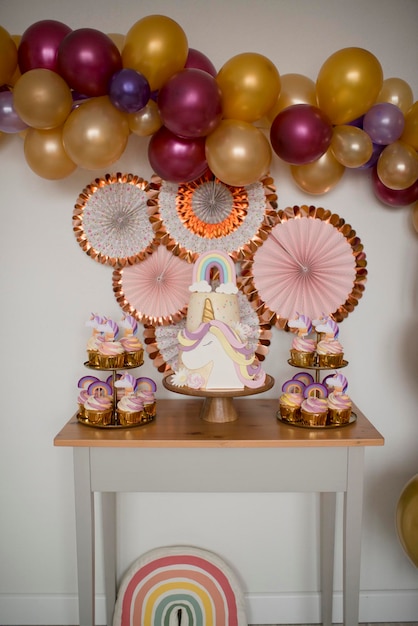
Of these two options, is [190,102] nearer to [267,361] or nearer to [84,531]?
[267,361]

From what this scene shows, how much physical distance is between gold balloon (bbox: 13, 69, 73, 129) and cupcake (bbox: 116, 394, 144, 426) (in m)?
0.82

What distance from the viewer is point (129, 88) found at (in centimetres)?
141

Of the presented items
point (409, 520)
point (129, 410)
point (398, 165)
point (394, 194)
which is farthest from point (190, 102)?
point (409, 520)

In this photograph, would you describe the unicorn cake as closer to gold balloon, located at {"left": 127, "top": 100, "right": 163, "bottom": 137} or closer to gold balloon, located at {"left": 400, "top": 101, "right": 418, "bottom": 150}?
gold balloon, located at {"left": 127, "top": 100, "right": 163, "bottom": 137}

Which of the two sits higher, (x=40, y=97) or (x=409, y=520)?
(x=40, y=97)

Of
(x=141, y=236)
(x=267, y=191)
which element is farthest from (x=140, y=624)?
(x=267, y=191)

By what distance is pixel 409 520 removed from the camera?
162 cm

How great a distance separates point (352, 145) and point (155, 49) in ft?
2.01

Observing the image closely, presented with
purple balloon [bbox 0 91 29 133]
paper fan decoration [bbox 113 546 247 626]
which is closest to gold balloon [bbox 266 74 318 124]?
purple balloon [bbox 0 91 29 133]

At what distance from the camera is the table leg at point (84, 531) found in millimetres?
1524

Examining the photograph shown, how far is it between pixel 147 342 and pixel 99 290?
0.26 metres

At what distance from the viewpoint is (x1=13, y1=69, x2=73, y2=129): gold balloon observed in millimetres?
1422

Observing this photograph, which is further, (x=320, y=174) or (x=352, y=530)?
(x=320, y=174)

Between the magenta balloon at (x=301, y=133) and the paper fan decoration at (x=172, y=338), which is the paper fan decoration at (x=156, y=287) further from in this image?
the magenta balloon at (x=301, y=133)
